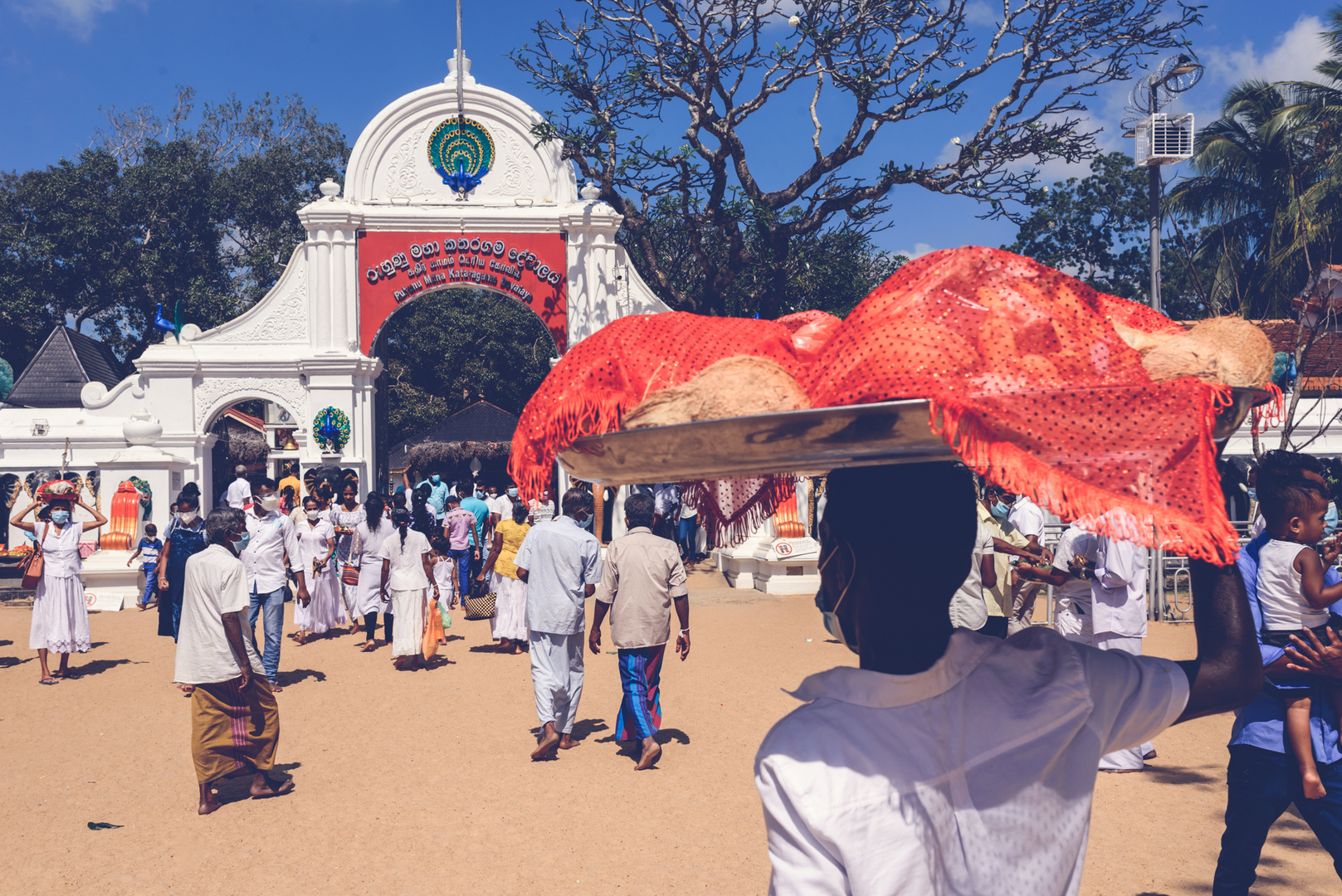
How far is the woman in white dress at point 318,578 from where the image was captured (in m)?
10.1

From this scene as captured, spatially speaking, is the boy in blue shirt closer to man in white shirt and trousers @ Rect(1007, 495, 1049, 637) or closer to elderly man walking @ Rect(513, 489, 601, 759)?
elderly man walking @ Rect(513, 489, 601, 759)

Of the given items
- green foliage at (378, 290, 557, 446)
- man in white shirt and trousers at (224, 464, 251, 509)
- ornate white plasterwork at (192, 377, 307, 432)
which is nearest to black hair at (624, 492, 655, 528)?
man in white shirt and trousers at (224, 464, 251, 509)

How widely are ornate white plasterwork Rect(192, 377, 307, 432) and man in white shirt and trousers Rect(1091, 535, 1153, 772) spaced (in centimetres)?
1378

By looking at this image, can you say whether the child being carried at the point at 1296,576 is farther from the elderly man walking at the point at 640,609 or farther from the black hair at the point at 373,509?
the black hair at the point at 373,509

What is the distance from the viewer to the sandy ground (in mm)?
4371

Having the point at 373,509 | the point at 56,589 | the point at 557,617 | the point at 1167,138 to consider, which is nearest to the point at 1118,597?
the point at 557,617

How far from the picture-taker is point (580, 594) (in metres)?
6.35

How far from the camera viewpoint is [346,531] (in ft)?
36.0

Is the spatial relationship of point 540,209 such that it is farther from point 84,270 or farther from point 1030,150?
point 84,270

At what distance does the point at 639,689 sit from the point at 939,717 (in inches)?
190

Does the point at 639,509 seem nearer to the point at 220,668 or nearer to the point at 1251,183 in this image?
the point at 220,668

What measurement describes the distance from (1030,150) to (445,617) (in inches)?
460

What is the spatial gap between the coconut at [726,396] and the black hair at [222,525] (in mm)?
4894

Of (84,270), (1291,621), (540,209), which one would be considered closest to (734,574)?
(540,209)
